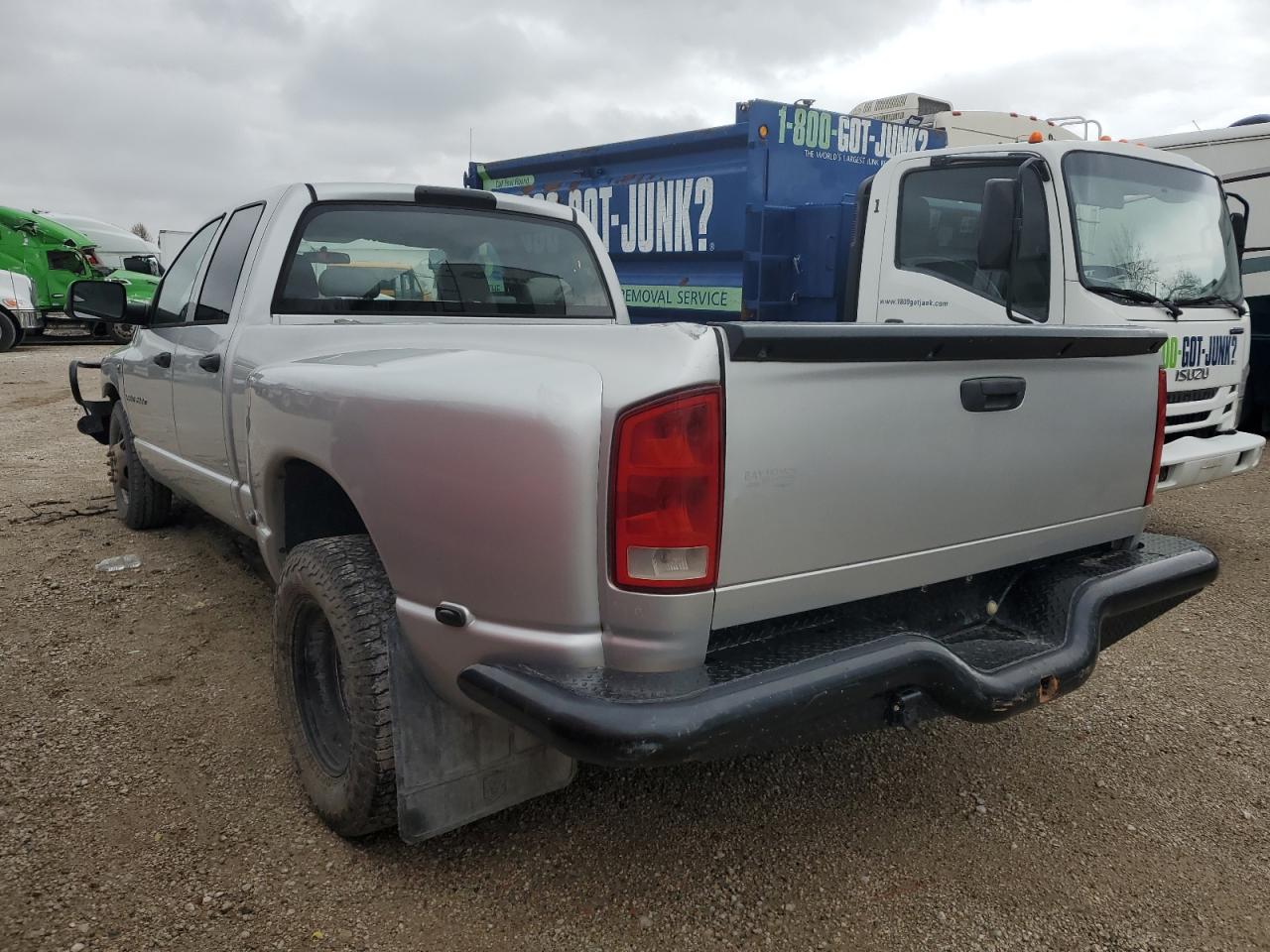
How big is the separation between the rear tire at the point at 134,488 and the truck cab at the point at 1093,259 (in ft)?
13.3

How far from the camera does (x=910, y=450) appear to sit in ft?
6.78

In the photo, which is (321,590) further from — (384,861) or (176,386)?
(176,386)

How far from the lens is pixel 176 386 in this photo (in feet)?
12.4

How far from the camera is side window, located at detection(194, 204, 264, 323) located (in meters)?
3.47

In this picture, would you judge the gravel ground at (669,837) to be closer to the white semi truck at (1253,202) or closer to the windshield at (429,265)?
the windshield at (429,265)

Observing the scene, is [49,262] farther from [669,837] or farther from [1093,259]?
[669,837]

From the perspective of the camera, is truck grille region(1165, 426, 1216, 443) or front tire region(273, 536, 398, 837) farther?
truck grille region(1165, 426, 1216, 443)

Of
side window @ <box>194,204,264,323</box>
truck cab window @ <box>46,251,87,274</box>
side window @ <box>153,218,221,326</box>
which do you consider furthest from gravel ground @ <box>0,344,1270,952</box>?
truck cab window @ <box>46,251,87,274</box>

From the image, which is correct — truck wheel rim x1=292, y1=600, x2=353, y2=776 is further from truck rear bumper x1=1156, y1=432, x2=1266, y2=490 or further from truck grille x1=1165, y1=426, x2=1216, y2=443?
truck grille x1=1165, y1=426, x2=1216, y2=443

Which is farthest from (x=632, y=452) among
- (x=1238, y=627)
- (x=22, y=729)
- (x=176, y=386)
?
(x=1238, y=627)

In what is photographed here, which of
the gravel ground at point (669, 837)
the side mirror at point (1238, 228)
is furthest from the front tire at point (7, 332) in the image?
the side mirror at point (1238, 228)

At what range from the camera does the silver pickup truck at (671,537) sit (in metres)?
1.79

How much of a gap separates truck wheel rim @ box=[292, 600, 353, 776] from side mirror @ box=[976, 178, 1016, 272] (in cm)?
352

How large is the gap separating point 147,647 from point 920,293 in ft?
13.5
